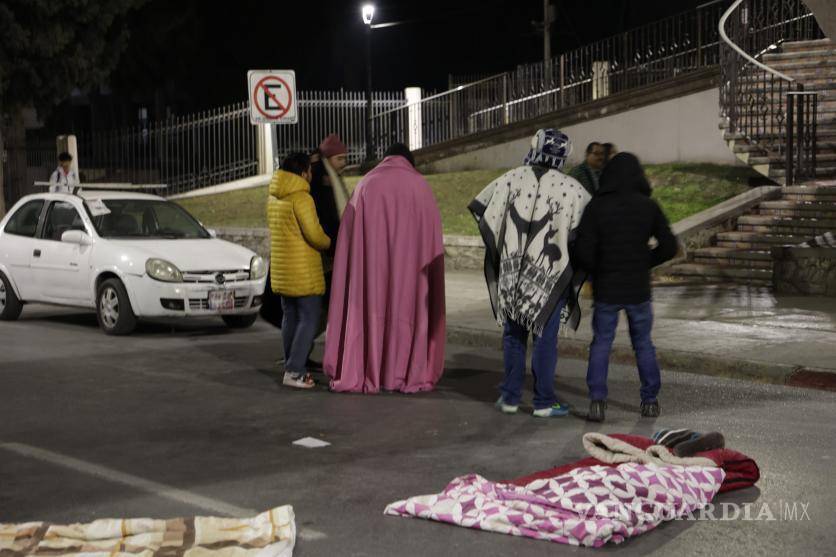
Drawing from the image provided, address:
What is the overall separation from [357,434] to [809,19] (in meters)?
17.5

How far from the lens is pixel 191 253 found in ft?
44.6

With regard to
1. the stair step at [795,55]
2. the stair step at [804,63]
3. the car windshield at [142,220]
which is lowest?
the car windshield at [142,220]

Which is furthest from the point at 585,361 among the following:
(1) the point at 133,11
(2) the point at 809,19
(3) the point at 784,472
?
(1) the point at 133,11

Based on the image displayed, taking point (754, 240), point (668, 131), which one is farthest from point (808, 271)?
point (668, 131)

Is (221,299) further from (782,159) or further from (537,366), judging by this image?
(782,159)

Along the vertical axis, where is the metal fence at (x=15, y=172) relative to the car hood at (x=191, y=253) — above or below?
above

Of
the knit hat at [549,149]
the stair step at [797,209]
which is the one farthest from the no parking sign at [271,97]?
the knit hat at [549,149]

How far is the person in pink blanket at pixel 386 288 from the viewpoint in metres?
9.90

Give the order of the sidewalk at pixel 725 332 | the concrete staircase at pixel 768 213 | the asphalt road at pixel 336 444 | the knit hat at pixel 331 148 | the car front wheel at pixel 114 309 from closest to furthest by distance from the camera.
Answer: the asphalt road at pixel 336 444 < the sidewalk at pixel 725 332 < the knit hat at pixel 331 148 < the car front wheel at pixel 114 309 < the concrete staircase at pixel 768 213

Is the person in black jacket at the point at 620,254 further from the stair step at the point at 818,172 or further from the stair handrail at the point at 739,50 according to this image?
the stair handrail at the point at 739,50

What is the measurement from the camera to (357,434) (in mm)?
8352

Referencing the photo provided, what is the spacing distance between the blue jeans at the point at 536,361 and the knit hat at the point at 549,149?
3.06ft

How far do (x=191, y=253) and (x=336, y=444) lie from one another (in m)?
5.99

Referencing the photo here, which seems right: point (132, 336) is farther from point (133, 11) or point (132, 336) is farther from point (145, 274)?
point (133, 11)
